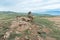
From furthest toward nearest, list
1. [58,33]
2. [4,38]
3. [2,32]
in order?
[58,33]
[2,32]
[4,38]

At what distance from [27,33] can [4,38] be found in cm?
270

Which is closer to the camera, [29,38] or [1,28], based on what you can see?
[29,38]

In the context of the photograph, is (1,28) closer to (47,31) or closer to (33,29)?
(33,29)

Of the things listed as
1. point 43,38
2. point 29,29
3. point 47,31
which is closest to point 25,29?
point 29,29

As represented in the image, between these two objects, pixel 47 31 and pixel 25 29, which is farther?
pixel 47 31

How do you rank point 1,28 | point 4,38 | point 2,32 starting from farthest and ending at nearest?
point 1,28 → point 2,32 → point 4,38

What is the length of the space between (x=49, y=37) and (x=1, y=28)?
6.22 metres

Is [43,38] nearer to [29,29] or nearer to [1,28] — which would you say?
[29,29]

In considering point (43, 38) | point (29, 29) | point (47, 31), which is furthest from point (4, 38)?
point (47, 31)

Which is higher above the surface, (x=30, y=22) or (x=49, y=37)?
(x=30, y=22)

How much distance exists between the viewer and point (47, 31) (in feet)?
90.6

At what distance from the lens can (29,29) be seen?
24.6 m

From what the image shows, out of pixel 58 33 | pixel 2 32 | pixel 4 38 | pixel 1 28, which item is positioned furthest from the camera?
pixel 58 33

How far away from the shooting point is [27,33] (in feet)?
77.3
